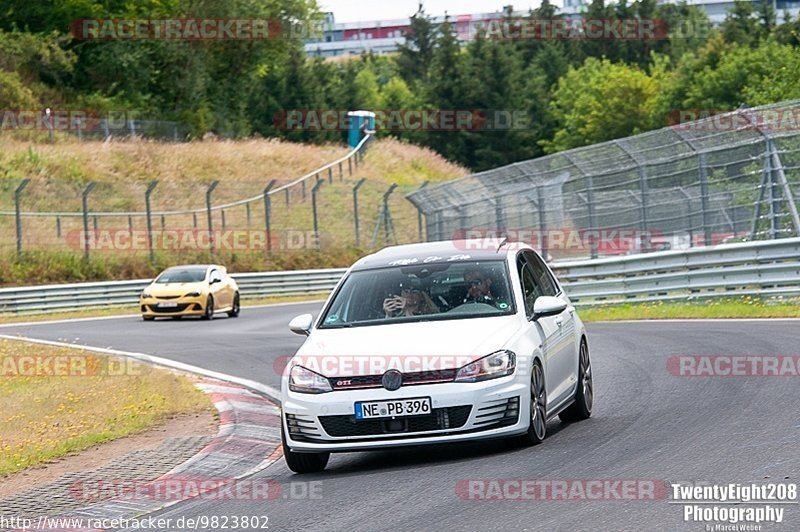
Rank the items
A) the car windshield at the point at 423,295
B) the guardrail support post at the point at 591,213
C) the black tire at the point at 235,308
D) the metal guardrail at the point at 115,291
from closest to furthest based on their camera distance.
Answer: the car windshield at the point at 423,295
the guardrail support post at the point at 591,213
the black tire at the point at 235,308
the metal guardrail at the point at 115,291

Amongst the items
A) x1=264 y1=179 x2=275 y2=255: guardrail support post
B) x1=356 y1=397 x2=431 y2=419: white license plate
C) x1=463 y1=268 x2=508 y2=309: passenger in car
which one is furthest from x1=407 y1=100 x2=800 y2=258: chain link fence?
x1=356 y1=397 x2=431 y2=419: white license plate

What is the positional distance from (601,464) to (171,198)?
4160 cm

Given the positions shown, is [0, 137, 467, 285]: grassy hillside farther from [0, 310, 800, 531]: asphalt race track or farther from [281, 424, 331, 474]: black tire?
[281, 424, 331, 474]: black tire

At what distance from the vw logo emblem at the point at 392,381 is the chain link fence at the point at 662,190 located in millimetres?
14089

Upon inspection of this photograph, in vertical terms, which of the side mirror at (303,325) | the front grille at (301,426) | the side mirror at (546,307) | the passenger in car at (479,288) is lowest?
the front grille at (301,426)

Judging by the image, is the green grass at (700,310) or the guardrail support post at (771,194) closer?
the green grass at (700,310)

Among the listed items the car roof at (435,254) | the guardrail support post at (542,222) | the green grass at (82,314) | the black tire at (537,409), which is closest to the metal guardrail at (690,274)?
the guardrail support post at (542,222)

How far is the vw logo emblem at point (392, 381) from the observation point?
8.81 m

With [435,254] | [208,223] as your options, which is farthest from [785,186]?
[208,223]

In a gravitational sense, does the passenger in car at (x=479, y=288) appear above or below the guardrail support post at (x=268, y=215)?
above

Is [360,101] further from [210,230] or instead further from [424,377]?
[424,377]

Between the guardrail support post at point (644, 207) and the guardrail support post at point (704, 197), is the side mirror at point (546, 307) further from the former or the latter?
the guardrail support post at point (644, 207)

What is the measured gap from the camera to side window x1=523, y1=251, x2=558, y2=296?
10.9m

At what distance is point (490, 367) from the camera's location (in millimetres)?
8969
